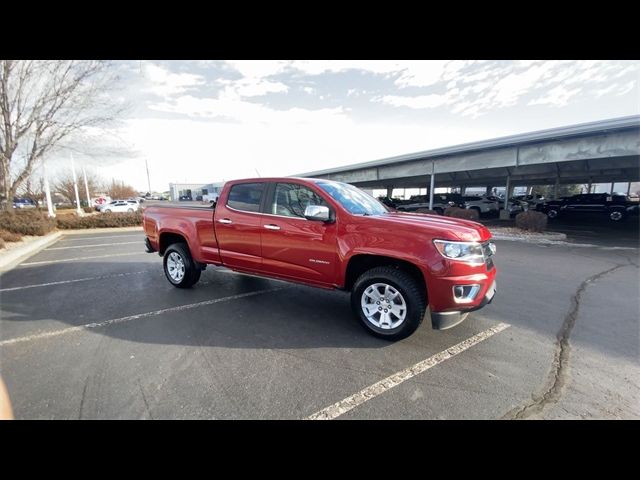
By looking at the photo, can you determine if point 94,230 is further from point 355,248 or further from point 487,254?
point 487,254

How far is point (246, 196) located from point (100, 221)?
16.7m

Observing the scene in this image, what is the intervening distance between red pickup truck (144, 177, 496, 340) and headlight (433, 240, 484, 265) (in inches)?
0.4

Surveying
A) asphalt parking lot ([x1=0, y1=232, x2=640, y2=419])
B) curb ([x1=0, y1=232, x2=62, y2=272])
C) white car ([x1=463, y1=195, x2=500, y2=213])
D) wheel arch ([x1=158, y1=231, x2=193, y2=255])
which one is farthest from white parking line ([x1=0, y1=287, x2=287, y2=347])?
white car ([x1=463, y1=195, x2=500, y2=213])

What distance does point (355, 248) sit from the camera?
3.38m

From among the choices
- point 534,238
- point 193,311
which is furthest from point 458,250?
point 534,238

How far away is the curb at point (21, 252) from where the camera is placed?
24.1 ft

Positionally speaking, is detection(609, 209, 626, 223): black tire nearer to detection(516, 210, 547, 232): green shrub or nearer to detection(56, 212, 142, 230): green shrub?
detection(516, 210, 547, 232): green shrub

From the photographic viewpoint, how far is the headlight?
2979 mm

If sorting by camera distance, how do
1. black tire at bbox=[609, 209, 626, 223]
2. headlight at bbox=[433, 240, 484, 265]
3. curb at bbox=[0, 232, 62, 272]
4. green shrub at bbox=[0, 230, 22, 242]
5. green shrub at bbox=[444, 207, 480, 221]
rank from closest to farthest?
headlight at bbox=[433, 240, 484, 265]
curb at bbox=[0, 232, 62, 272]
green shrub at bbox=[0, 230, 22, 242]
green shrub at bbox=[444, 207, 480, 221]
black tire at bbox=[609, 209, 626, 223]

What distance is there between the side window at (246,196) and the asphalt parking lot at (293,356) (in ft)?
4.98

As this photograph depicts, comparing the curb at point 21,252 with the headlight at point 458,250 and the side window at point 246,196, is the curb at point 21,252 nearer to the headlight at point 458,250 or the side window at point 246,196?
the side window at point 246,196
